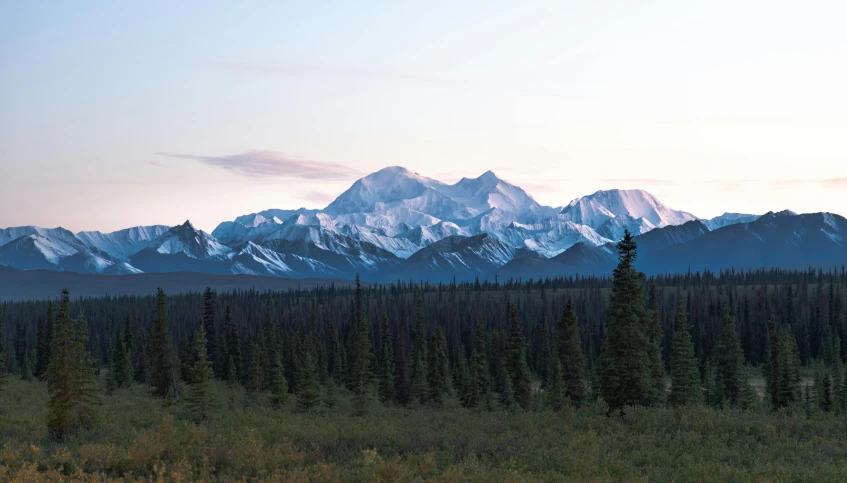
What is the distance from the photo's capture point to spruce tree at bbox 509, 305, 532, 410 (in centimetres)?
6719

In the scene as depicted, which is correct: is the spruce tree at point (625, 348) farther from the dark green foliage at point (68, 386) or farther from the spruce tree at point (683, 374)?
the dark green foliage at point (68, 386)

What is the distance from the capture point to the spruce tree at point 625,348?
39.6 m

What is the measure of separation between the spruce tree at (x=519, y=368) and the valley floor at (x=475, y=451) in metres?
34.4

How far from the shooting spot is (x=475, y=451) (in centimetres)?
2256

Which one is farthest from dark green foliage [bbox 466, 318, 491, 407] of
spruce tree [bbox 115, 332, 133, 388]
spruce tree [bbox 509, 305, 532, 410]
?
spruce tree [bbox 115, 332, 133, 388]

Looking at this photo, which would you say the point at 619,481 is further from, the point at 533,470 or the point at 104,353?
the point at 104,353

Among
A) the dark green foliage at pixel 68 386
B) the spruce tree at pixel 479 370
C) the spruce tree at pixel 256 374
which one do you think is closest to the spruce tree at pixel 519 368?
the spruce tree at pixel 479 370

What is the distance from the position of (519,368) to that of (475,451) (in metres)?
46.3

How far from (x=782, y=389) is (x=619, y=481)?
5778 centimetres

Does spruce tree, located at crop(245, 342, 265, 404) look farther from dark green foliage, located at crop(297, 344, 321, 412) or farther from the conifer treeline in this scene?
dark green foliage, located at crop(297, 344, 321, 412)

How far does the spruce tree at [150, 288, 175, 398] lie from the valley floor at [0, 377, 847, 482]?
3956 cm

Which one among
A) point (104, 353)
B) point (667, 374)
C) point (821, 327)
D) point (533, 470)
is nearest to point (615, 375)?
point (533, 470)

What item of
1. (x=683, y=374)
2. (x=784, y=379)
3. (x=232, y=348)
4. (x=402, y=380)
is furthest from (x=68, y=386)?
(x=232, y=348)

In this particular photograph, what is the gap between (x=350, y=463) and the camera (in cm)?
2064
